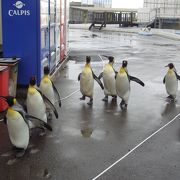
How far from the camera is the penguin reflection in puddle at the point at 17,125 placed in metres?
5.41

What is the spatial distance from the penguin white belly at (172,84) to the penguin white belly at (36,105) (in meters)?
3.71

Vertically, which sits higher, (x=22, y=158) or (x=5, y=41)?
(x=5, y=41)

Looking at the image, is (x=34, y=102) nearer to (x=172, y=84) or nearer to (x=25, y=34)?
(x=25, y=34)

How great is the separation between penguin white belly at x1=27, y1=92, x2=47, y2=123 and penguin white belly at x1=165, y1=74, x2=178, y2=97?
3713 mm

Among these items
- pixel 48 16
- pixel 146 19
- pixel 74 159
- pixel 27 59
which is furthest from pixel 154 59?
pixel 146 19

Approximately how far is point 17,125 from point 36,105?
1.06 m

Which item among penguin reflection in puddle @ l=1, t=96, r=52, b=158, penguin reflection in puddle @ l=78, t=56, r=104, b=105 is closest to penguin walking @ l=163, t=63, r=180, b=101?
penguin reflection in puddle @ l=78, t=56, r=104, b=105

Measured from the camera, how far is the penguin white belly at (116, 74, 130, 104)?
27.4 feet

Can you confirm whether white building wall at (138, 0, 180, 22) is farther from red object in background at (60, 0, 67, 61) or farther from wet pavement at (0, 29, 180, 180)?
wet pavement at (0, 29, 180, 180)

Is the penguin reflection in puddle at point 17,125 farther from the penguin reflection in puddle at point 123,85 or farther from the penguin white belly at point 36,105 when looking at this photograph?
the penguin reflection in puddle at point 123,85

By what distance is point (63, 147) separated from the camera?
6.01m

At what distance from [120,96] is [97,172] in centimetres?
357

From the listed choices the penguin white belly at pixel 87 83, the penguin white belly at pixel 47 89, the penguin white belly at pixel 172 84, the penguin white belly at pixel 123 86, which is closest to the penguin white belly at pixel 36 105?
the penguin white belly at pixel 47 89

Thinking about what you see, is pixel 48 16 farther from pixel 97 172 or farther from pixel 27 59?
pixel 97 172
